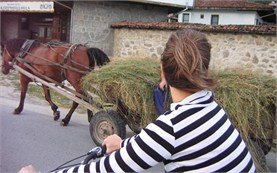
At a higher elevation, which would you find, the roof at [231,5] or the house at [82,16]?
→ the roof at [231,5]

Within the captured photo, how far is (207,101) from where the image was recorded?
1544 mm

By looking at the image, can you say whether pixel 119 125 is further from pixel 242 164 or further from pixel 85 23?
pixel 85 23

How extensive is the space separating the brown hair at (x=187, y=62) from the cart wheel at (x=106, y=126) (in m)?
3.47

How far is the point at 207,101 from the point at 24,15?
19.9m

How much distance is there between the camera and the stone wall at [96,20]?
15.5 metres

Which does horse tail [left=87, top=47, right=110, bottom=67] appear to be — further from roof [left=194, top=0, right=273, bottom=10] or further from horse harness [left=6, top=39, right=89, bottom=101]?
roof [left=194, top=0, right=273, bottom=10]

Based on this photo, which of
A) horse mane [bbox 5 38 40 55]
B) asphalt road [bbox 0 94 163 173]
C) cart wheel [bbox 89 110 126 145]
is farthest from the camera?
horse mane [bbox 5 38 40 55]

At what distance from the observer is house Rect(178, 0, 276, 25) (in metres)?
27.9

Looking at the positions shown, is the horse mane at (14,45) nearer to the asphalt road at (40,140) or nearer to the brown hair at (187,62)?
the asphalt road at (40,140)

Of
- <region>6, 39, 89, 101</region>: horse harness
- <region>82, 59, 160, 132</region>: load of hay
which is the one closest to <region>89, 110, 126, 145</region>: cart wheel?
<region>82, 59, 160, 132</region>: load of hay

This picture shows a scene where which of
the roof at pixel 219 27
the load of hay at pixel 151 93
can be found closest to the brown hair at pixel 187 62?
the load of hay at pixel 151 93

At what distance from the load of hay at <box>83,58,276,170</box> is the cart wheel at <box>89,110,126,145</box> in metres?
0.16

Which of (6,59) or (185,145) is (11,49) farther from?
(185,145)

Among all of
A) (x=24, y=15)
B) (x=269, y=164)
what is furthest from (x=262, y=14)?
(x=269, y=164)
